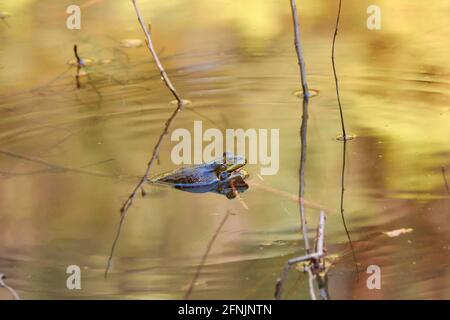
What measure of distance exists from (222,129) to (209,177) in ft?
1.23

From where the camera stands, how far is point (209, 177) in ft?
8.26

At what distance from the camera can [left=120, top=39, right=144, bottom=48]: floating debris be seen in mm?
3729

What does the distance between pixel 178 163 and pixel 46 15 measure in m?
1.83

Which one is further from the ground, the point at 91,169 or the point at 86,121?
the point at 86,121

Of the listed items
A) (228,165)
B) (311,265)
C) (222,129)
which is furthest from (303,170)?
(311,265)

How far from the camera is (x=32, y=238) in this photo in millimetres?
2250

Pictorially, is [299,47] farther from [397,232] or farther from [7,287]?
[7,287]

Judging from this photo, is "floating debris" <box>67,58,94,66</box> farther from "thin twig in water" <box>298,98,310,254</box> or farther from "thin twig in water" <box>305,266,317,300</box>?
"thin twig in water" <box>305,266,317,300</box>

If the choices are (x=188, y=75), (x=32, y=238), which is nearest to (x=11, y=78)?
(x=188, y=75)

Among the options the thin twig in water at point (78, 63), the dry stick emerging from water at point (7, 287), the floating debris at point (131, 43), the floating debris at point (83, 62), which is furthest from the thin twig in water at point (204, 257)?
the floating debris at point (131, 43)

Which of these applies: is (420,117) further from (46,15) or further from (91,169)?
(46,15)

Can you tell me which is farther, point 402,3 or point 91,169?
point 402,3

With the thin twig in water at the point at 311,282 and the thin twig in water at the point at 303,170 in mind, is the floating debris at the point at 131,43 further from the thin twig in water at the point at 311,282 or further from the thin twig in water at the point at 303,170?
the thin twig in water at the point at 311,282

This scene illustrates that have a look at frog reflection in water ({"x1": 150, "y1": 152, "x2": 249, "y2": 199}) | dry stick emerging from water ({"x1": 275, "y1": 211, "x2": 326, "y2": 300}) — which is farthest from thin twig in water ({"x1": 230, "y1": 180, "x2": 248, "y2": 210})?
dry stick emerging from water ({"x1": 275, "y1": 211, "x2": 326, "y2": 300})
